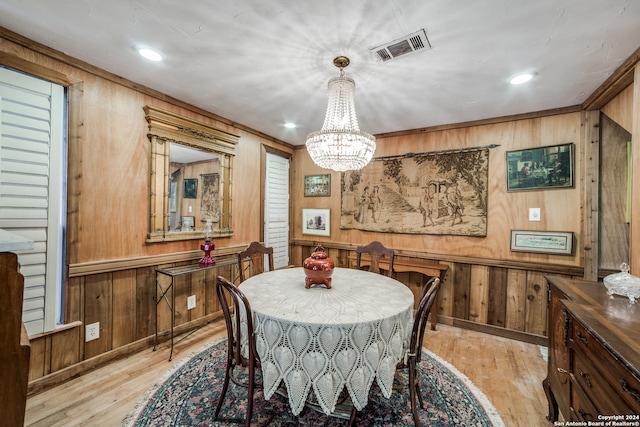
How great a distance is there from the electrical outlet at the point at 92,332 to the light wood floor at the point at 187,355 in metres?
0.27

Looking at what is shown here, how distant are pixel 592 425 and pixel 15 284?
7.36 feet

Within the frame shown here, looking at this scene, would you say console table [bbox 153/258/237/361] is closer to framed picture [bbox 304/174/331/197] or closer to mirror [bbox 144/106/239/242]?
mirror [bbox 144/106/239/242]

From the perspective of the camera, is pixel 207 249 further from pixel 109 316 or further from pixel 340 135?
pixel 340 135

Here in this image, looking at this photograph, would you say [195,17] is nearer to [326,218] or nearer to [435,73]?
[435,73]

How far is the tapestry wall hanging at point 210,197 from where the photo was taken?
3.07 m

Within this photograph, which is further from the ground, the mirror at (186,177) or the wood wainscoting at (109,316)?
the mirror at (186,177)

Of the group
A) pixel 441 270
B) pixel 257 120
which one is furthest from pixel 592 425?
pixel 257 120

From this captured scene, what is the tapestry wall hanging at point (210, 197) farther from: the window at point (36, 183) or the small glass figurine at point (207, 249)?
the window at point (36, 183)

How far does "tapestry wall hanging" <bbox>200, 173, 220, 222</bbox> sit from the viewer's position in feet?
10.1

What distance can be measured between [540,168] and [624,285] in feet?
5.83

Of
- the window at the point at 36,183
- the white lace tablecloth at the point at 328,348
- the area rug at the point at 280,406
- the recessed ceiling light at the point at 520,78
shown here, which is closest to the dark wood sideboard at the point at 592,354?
the area rug at the point at 280,406

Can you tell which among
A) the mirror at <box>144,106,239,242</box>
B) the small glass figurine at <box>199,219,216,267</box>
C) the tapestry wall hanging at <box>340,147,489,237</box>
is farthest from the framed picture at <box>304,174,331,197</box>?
the small glass figurine at <box>199,219,216,267</box>

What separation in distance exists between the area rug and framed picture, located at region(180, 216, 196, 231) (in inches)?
52.0

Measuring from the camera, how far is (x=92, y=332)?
87.6 inches
